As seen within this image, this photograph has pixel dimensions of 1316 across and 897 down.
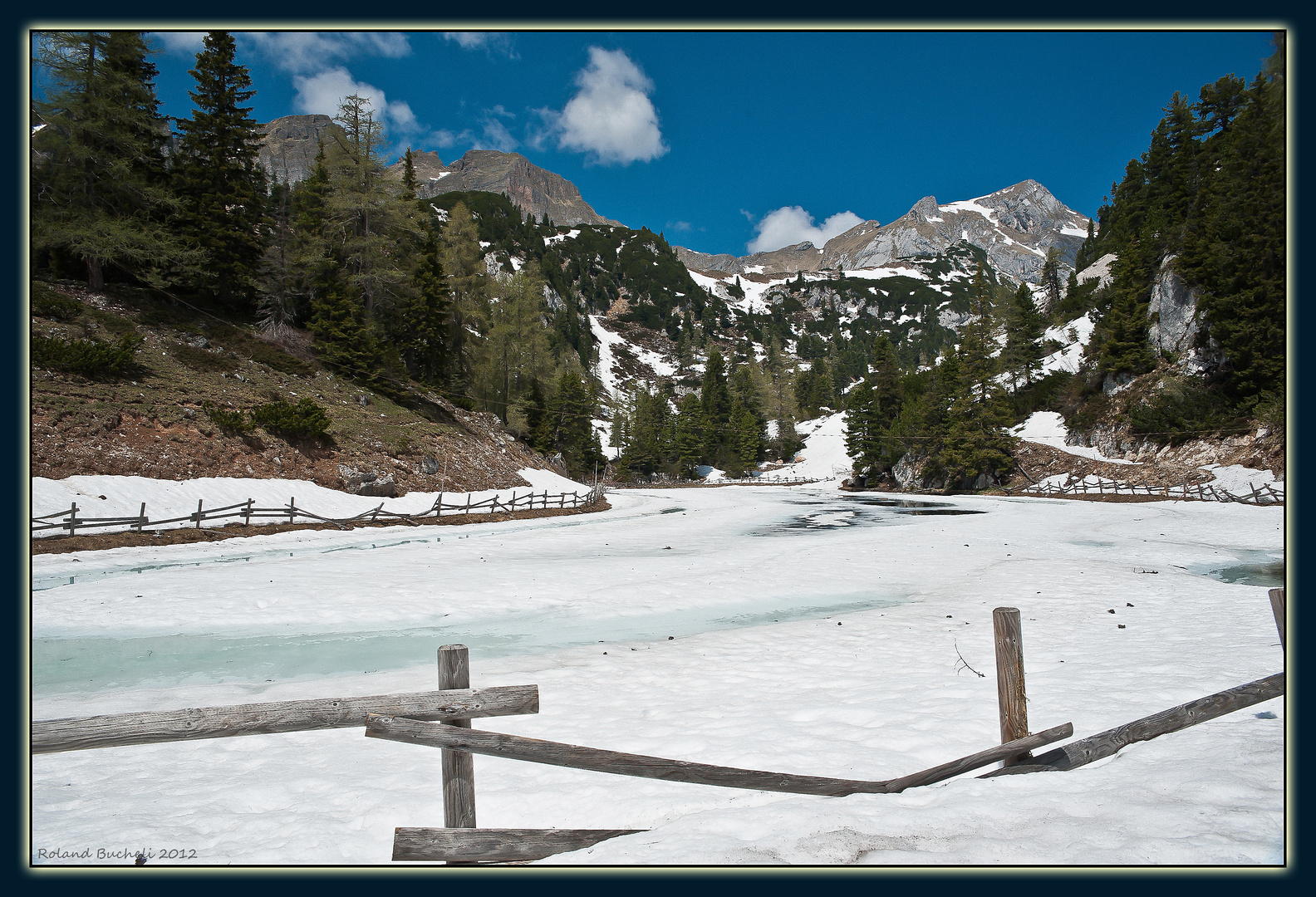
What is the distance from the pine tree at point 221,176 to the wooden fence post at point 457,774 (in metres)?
40.5

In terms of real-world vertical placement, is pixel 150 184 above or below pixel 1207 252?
above

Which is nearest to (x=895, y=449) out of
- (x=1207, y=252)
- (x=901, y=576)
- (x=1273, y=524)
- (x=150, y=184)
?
(x=1207, y=252)

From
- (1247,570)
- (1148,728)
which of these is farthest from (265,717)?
(1247,570)

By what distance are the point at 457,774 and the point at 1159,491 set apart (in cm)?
4648

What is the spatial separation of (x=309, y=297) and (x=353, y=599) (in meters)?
35.7

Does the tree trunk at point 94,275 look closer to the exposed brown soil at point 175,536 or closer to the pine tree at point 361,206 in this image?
the pine tree at point 361,206

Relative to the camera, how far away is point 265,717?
10.3 feet

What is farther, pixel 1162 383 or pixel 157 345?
pixel 1162 383

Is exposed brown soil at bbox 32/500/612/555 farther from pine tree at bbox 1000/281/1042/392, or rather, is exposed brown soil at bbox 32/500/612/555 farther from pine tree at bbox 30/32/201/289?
pine tree at bbox 1000/281/1042/392

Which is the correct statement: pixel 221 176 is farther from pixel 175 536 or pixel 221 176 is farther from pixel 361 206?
pixel 175 536

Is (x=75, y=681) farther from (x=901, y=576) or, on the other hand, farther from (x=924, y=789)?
(x=901, y=576)

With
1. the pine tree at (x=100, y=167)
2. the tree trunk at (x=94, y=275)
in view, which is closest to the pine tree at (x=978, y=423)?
the pine tree at (x=100, y=167)

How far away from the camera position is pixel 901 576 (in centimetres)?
1466

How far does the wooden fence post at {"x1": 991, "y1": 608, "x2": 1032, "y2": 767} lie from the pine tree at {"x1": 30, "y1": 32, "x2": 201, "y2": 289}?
39131 millimetres
